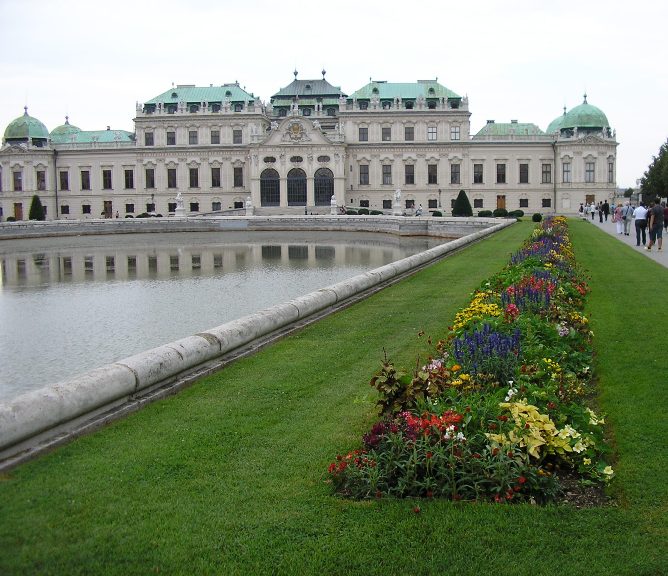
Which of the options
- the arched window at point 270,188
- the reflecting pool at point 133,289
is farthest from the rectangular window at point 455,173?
the reflecting pool at point 133,289

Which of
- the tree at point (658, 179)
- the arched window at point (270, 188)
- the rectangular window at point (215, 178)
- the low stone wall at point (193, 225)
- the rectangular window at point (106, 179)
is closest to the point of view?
the low stone wall at point (193, 225)

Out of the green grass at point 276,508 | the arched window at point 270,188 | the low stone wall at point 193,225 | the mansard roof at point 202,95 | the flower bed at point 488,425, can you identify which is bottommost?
the green grass at point 276,508

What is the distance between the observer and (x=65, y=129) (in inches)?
3841

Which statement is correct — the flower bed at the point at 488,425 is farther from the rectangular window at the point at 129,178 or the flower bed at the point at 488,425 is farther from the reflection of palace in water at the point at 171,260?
the rectangular window at the point at 129,178

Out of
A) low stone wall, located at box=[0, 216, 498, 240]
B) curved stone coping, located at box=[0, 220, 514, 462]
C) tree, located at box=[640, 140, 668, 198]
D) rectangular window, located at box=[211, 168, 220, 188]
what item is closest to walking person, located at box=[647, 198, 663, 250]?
curved stone coping, located at box=[0, 220, 514, 462]

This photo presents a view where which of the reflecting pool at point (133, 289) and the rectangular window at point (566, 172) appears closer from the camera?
the reflecting pool at point (133, 289)

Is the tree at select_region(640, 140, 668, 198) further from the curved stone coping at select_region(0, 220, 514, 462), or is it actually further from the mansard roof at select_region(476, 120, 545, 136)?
the curved stone coping at select_region(0, 220, 514, 462)

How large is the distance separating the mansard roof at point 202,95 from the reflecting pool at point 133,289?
41362mm

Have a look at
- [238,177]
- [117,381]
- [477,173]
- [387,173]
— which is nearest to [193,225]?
[238,177]

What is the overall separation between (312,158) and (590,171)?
1178 inches

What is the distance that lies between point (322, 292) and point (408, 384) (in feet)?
24.6

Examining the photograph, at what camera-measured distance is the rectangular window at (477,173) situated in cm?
8581

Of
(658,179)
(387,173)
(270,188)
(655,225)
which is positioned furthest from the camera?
(387,173)

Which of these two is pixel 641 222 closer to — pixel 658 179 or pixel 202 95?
pixel 658 179
